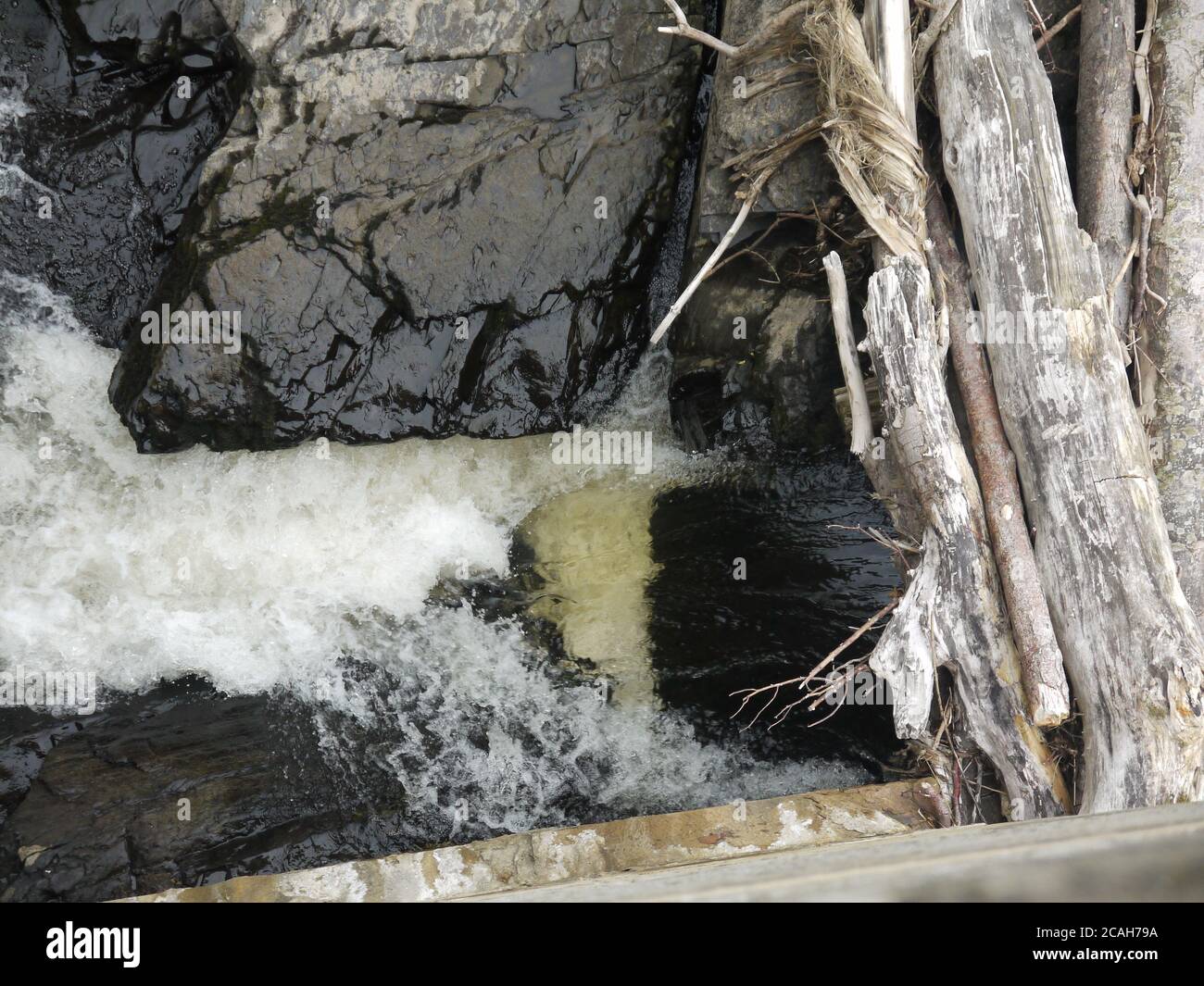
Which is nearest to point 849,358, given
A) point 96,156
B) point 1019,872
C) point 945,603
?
point 945,603

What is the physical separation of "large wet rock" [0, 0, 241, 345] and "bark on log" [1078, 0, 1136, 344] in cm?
425

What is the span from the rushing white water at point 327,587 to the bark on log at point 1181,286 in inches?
79.8

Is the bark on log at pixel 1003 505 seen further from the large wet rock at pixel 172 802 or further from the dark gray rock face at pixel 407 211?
the large wet rock at pixel 172 802

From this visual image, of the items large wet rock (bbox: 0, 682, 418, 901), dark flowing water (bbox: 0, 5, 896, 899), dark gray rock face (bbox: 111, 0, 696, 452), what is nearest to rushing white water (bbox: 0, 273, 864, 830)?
dark flowing water (bbox: 0, 5, 896, 899)

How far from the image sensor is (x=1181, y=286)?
12.1ft

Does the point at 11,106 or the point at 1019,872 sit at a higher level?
the point at 11,106

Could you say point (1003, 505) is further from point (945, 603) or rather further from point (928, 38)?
point (928, 38)

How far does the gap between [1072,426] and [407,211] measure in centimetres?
314

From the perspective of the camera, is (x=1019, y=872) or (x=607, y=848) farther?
(x=607, y=848)

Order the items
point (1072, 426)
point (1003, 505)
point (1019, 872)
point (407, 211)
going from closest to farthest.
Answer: point (1019, 872) → point (1072, 426) → point (1003, 505) → point (407, 211)

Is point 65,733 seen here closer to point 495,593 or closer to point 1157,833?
point 495,593

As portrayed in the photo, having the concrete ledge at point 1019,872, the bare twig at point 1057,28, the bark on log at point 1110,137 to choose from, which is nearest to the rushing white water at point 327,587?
the bark on log at point 1110,137

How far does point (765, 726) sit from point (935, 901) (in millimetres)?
3506

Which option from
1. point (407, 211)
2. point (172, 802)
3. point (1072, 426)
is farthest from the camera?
point (407, 211)
